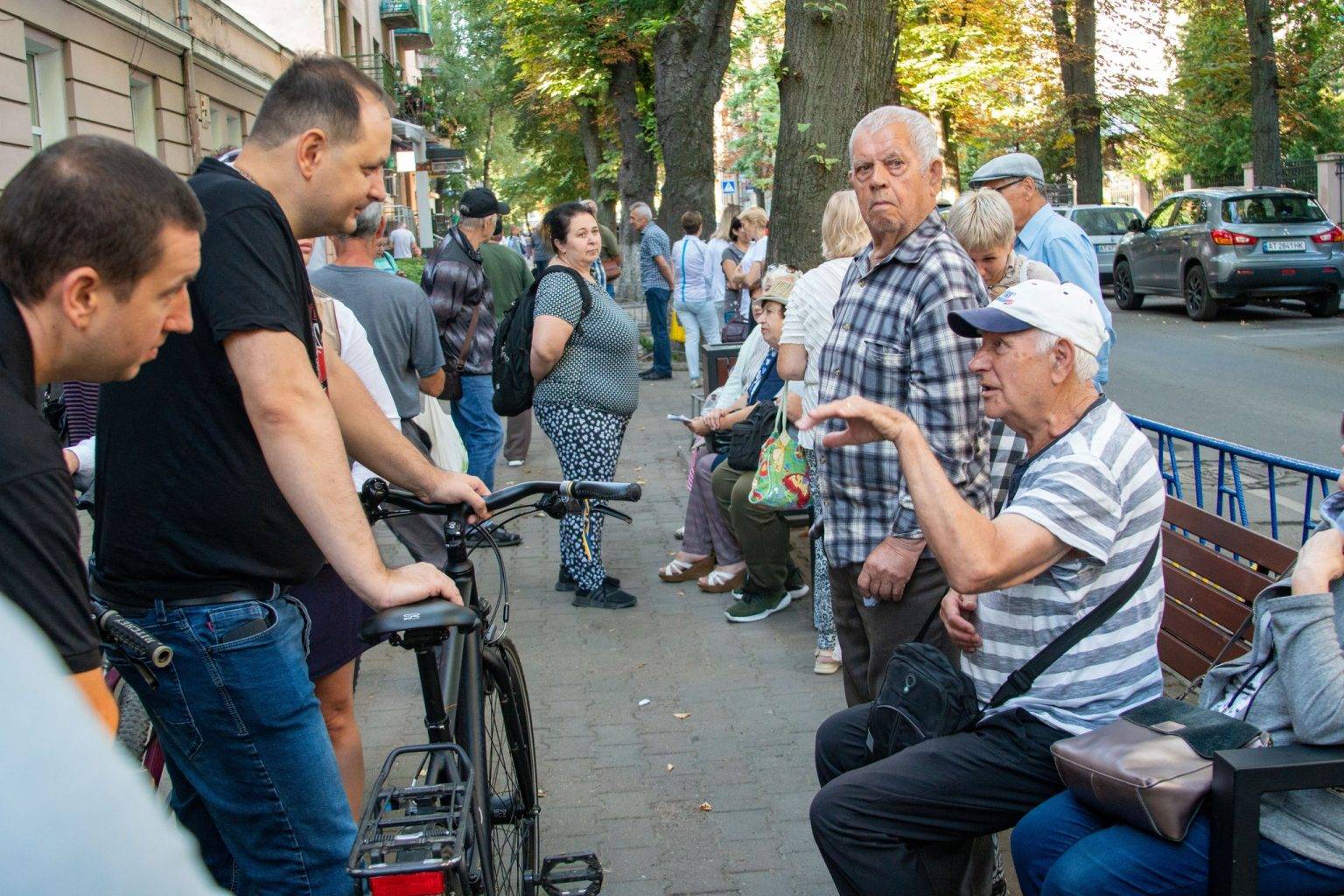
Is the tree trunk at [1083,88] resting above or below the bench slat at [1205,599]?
above

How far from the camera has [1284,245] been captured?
18.3 m

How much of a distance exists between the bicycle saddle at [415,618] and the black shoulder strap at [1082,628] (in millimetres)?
1241

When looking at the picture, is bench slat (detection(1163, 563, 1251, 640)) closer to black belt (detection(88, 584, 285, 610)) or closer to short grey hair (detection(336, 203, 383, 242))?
black belt (detection(88, 584, 285, 610))

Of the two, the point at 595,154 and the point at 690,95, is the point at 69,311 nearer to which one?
the point at 690,95

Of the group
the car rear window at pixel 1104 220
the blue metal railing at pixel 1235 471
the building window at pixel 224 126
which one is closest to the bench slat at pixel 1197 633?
the blue metal railing at pixel 1235 471

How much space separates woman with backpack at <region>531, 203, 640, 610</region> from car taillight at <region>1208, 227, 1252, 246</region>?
14562 mm

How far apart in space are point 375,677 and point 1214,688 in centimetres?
383

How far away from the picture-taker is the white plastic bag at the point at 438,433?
5.87 metres

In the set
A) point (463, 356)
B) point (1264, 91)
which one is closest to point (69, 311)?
point (463, 356)

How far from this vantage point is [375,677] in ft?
18.5

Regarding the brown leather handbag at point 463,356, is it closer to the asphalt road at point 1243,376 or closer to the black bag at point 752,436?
the black bag at point 752,436

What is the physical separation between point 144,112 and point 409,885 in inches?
663

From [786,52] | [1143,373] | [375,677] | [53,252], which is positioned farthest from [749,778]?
[1143,373]

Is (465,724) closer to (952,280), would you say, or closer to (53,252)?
(53,252)
